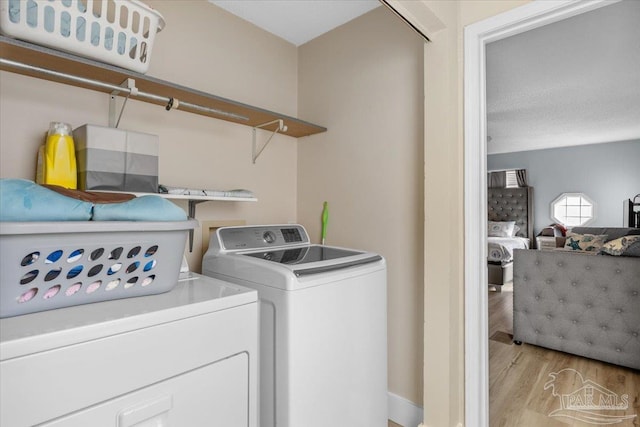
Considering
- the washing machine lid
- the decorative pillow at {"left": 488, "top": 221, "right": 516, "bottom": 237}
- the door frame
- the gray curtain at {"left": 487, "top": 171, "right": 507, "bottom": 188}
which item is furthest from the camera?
the gray curtain at {"left": 487, "top": 171, "right": 507, "bottom": 188}

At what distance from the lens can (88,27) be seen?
1.20 m

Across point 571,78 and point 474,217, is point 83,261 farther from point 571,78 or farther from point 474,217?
point 571,78

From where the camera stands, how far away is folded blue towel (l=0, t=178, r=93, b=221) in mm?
827

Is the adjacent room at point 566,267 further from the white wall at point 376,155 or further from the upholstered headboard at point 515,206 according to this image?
the upholstered headboard at point 515,206

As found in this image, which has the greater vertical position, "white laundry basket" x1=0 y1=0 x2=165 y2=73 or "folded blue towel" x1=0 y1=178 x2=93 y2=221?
"white laundry basket" x1=0 y1=0 x2=165 y2=73

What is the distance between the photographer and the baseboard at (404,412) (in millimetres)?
1812

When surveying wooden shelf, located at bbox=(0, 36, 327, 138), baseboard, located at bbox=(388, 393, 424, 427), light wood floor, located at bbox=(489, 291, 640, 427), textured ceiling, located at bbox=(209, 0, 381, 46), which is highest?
textured ceiling, located at bbox=(209, 0, 381, 46)

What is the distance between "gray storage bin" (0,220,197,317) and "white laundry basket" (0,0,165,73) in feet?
2.31

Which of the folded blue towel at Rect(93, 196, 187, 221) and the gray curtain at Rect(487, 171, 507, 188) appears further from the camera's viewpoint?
the gray curtain at Rect(487, 171, 507, 188)

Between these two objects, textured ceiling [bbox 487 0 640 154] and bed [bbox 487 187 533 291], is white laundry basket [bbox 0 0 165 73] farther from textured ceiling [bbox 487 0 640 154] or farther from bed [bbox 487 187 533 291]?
bed [bbox 487 187 533 291]

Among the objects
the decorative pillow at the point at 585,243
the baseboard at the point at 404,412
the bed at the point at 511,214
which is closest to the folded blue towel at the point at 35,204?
the baseboard at the point at 404,412

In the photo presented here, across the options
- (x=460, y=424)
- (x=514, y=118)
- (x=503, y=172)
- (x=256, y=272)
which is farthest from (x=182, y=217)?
(x=503, y=172)

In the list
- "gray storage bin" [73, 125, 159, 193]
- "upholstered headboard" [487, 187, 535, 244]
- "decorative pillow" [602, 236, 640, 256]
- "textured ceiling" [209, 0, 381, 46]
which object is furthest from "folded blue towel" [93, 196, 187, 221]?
"upholstered headboard" [487, 187, 535, 244]

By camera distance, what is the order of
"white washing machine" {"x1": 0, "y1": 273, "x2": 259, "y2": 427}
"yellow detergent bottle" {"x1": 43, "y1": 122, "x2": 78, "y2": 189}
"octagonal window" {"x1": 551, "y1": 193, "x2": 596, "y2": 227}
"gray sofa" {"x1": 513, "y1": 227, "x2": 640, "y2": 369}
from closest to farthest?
1. "white washing machine" {"x1": 0, "y1": 273, "x2": 259, "y2": 427}
2. "yellow detergent bottle" {"x1": 43, "y1": 122, "x2": 78, "y2": 189}
3. "gray sofa" {"x1": 513, "y1": 227, "x2": 640, "y2": 369}
4. "octagonal window" {"x1": 551, "y1": 193, "x2": 596, "y2": 227}
